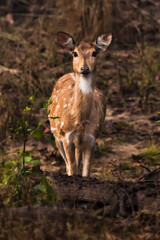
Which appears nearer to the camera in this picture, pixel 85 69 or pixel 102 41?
pixel 85 69

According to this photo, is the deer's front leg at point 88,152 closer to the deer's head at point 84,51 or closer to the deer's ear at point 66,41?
the deer's head at point 84,51

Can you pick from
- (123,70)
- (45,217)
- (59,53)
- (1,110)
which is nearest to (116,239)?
(45,217)

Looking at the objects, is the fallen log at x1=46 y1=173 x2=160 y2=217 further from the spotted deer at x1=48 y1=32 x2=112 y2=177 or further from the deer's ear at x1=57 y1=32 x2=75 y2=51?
the deer's ear at x1=57 y1=32 x2=75 y2=51

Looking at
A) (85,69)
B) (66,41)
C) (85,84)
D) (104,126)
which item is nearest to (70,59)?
(104,126)

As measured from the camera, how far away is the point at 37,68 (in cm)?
841

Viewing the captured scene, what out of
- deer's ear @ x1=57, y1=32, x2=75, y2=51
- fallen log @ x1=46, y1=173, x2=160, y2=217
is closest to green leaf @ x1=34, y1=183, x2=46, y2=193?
fallen log @ x1=46, y1=173, x2=160, y2=217

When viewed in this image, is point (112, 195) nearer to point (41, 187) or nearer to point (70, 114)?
point (41, 187)

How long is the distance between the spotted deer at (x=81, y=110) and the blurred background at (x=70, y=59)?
5.44 feet

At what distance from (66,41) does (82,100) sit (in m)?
0.74

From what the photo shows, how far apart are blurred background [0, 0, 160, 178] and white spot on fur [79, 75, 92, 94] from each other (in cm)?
203

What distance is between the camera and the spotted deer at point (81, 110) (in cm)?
493

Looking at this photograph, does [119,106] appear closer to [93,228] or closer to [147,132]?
[147,132]

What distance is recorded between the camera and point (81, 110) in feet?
16.5

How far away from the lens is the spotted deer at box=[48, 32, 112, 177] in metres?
4.93
